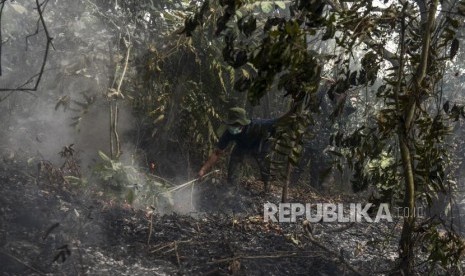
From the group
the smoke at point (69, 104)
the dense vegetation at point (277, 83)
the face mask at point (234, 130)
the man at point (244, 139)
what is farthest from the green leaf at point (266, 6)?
the smoke at point (69, 104)

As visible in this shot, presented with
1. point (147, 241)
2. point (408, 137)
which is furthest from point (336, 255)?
point (147, 241)

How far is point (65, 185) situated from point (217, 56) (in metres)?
2.52

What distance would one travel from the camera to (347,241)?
185 inches

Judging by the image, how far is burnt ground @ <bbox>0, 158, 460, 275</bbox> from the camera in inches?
132

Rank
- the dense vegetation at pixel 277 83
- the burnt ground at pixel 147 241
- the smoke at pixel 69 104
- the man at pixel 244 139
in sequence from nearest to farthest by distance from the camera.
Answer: the dense vegetation at pixel 277 83, the burnt ground at pixel 147 241, the man at pixel 244 139, the smoke at pixel 69 104

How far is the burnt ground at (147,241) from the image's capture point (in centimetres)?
335

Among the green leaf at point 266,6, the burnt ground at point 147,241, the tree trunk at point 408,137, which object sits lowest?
the burnt ground at point 147,241

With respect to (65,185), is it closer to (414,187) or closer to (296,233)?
(296,233)

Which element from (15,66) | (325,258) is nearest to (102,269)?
(325,258)

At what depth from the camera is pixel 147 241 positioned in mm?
3832

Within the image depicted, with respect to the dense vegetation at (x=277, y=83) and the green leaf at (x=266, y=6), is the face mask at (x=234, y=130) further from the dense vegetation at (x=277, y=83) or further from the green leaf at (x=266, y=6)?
the green leaf at (x=266, y=6)

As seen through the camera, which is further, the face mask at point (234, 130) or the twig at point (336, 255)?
the face mask at point (234, 130)

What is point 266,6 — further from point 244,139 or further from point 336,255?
point 336,255

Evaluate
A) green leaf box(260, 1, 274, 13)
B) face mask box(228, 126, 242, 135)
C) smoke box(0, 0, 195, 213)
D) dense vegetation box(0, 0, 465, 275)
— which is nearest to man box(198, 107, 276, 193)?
face mask box(228, 126, 242, 135)
